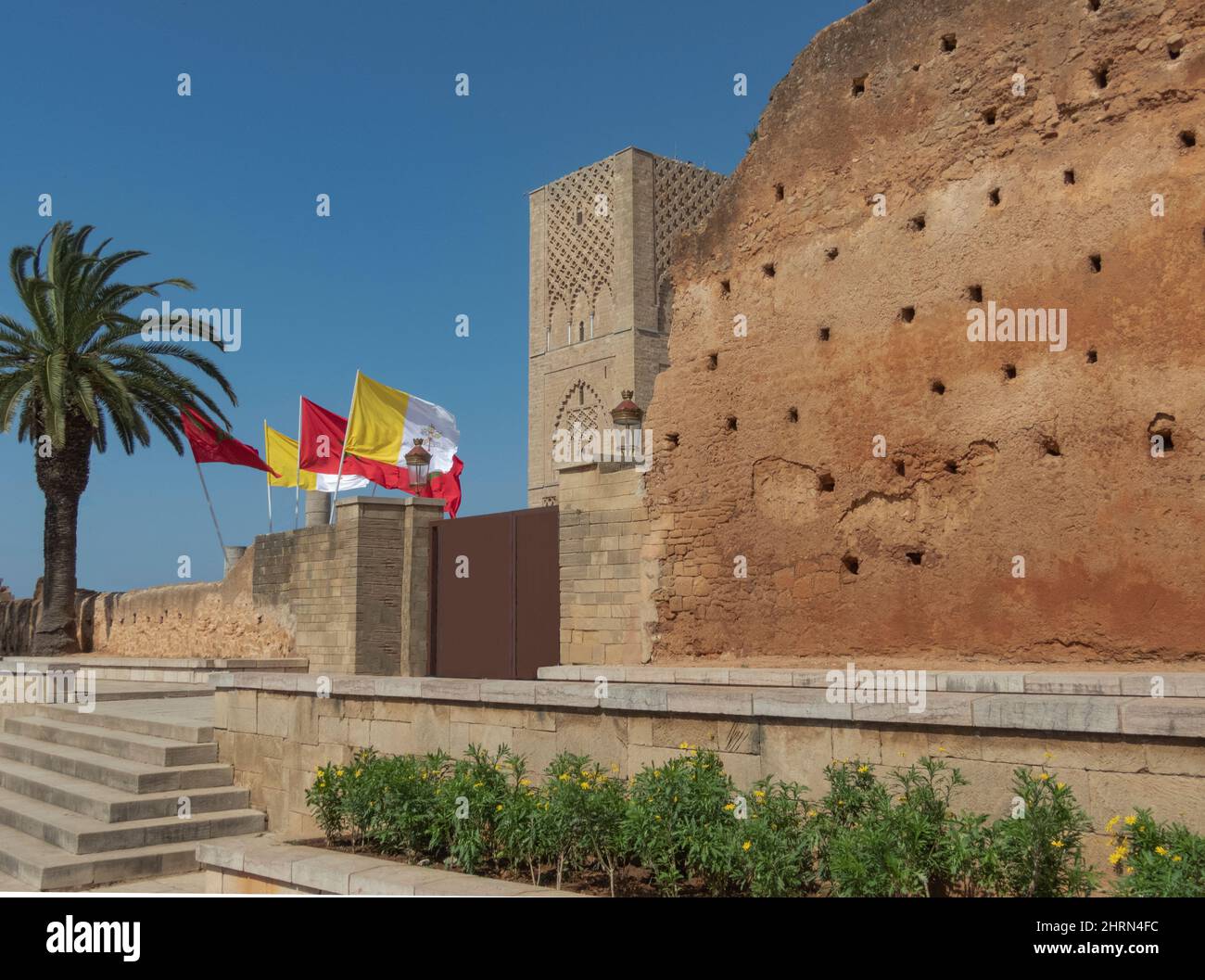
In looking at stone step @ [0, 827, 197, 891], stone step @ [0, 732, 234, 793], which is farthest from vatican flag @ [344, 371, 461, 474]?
stone step @ [0, 827, 197, 891]

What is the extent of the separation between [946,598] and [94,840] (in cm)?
701

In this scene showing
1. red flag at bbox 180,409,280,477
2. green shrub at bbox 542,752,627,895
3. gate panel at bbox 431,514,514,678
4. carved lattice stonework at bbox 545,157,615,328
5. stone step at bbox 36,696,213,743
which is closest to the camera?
green shrub at bbox 542,752,627,895

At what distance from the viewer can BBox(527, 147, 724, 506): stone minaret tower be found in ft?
101

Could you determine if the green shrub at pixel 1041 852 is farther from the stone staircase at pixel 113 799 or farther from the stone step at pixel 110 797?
the stone step at pixel 110 797

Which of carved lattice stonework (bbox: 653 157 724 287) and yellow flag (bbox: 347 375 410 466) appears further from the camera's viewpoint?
carved lattice stonework (bbox: 653 157 724 287)

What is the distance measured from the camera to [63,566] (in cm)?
2053

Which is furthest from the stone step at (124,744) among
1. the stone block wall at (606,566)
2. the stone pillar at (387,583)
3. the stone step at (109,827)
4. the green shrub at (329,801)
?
the stone pillar at (387,583)

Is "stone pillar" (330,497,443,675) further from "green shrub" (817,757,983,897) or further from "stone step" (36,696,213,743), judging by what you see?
"green shrub" (817,757,983,897)

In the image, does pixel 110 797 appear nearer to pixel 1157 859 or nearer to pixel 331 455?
pixel 1157 859

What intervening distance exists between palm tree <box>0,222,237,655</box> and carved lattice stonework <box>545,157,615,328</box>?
569 inches

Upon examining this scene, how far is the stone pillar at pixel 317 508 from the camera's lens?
17672mm

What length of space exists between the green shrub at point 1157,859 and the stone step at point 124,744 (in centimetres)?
715

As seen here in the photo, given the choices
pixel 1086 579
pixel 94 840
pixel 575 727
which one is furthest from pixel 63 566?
pixel 1086 579
